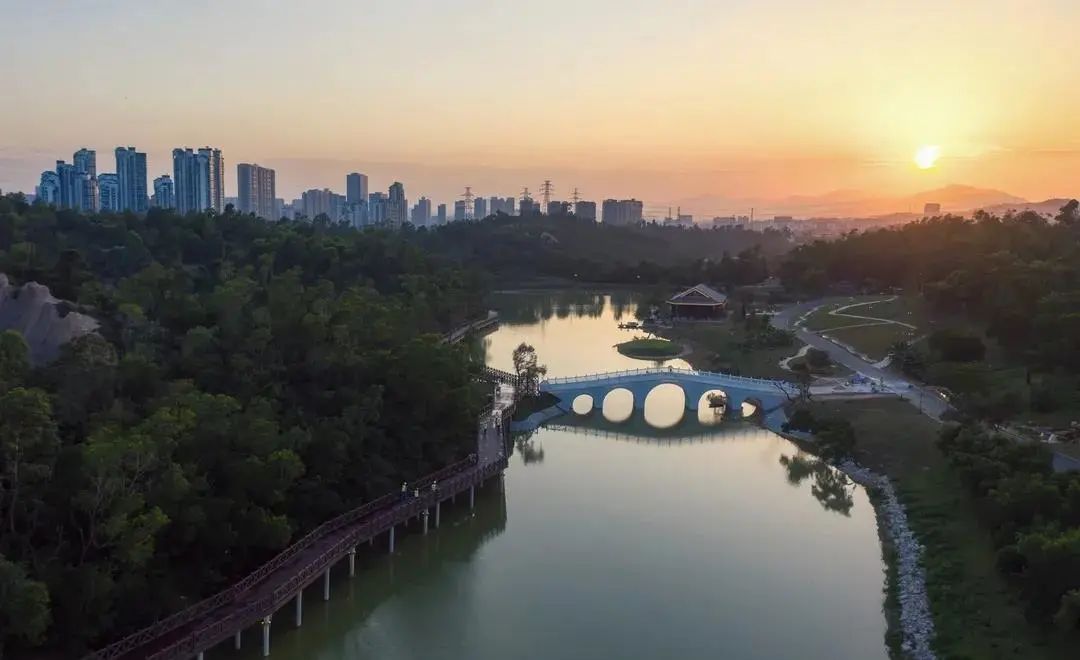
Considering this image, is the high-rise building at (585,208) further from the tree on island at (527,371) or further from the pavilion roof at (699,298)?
the tree on island at (527,371)

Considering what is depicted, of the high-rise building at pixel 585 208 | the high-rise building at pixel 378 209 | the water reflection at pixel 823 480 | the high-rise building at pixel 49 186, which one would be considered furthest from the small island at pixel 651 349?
the high-rise building at pixel 585 208

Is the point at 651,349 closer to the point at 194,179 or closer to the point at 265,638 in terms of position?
the point at 265,638

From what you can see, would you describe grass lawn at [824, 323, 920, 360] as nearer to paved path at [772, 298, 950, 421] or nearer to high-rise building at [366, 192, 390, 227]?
paved path at [772, 298, 950, 421]

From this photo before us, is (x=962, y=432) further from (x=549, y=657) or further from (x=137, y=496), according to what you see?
(x=137, y=496)

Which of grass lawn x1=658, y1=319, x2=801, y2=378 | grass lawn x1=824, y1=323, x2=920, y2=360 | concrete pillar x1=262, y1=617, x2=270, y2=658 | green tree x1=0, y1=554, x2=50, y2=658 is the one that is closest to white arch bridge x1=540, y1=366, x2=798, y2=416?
grass lawn x1=658, y1=319, x2=801, y2=378

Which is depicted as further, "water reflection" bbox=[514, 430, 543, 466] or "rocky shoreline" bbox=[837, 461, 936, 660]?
Answer: "water reflection" bbox=[514, 430, 543, 466]

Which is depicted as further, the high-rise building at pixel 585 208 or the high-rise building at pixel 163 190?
the high-rise building at pixel 585 208
